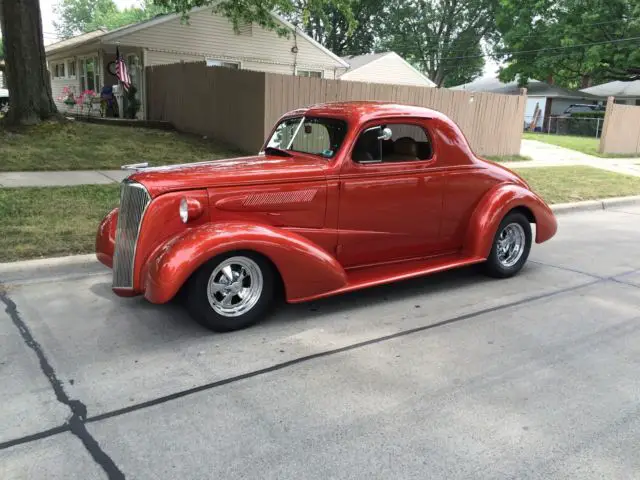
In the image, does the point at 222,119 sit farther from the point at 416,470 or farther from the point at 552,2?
the point at 552,2

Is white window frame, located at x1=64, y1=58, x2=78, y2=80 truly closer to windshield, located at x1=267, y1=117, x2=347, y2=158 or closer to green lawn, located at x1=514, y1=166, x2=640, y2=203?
green lawn, located at x1=514, y1=166, x2=640, y2=203

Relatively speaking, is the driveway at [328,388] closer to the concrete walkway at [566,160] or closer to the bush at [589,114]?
the concrete walkway at [566,160]

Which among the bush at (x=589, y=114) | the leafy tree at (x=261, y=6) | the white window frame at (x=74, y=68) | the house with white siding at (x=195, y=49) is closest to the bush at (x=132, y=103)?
the house with white siding at (x=195, y=49)

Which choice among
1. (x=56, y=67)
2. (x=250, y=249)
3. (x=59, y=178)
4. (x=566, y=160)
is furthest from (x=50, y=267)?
(x=56, y=67)

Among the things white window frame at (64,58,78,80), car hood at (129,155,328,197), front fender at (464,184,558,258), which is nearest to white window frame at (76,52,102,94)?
white window frame at (64,58,78,80)

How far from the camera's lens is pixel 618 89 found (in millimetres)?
41844

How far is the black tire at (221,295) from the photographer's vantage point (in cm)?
400

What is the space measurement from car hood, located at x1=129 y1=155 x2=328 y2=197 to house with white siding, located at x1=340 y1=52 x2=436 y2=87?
29451mm

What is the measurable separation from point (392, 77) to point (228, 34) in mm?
15149

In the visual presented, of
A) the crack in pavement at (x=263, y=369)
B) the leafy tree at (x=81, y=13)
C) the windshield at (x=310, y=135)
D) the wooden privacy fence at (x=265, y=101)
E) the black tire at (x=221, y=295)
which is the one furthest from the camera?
the leafy tree at (x=81, y=13)

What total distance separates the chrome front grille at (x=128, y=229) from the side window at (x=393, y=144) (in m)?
1.81

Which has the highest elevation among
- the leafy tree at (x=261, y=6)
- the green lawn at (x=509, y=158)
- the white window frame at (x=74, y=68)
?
the leafy tree at (x=261, y=6)

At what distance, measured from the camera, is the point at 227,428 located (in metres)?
2.95

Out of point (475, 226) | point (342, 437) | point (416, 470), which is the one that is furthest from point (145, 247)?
point (475, 226)
